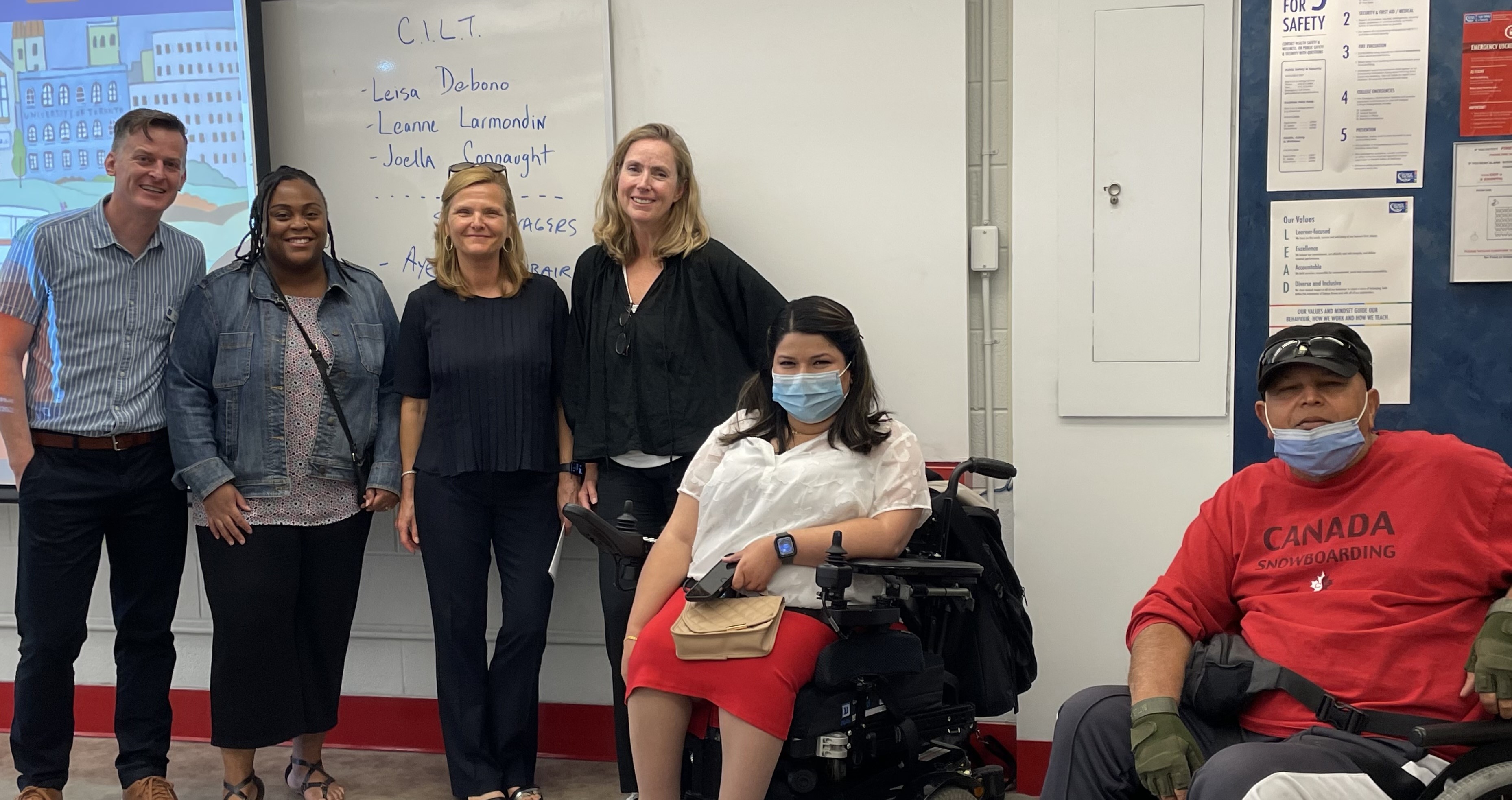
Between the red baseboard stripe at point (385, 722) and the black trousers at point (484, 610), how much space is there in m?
0.29

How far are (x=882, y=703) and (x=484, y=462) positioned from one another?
4.27ft

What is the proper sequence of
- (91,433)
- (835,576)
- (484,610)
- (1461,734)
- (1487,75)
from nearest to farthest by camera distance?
(1461,734) < (835,576) < (1487,75) < (91,433) < (484,610)

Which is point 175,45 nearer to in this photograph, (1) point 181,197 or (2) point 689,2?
(1) point 181,197

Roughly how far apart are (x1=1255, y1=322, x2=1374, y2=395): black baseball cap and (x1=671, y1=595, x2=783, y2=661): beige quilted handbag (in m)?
0.96

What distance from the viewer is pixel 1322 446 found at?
6.22 ft

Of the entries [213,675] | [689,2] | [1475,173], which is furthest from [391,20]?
[1475,173]

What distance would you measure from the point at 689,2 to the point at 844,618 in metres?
1.80

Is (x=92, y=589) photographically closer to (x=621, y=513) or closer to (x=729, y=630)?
(x=621, y=513)

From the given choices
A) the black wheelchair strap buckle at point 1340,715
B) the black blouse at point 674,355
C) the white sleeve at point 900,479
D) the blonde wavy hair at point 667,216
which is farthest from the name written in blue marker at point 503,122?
the black wheelchair strap buckle at point 1340,715

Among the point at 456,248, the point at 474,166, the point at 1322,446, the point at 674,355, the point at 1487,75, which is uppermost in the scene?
the point at 1487,75

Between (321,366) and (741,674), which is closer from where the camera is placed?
(741,674)

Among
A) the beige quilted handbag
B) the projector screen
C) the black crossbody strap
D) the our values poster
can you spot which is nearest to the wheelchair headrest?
the beige quilted handbag

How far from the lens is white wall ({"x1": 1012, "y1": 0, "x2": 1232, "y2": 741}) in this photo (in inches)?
112

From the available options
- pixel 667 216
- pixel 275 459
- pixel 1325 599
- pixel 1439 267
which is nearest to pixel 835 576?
pixel 1325 599
